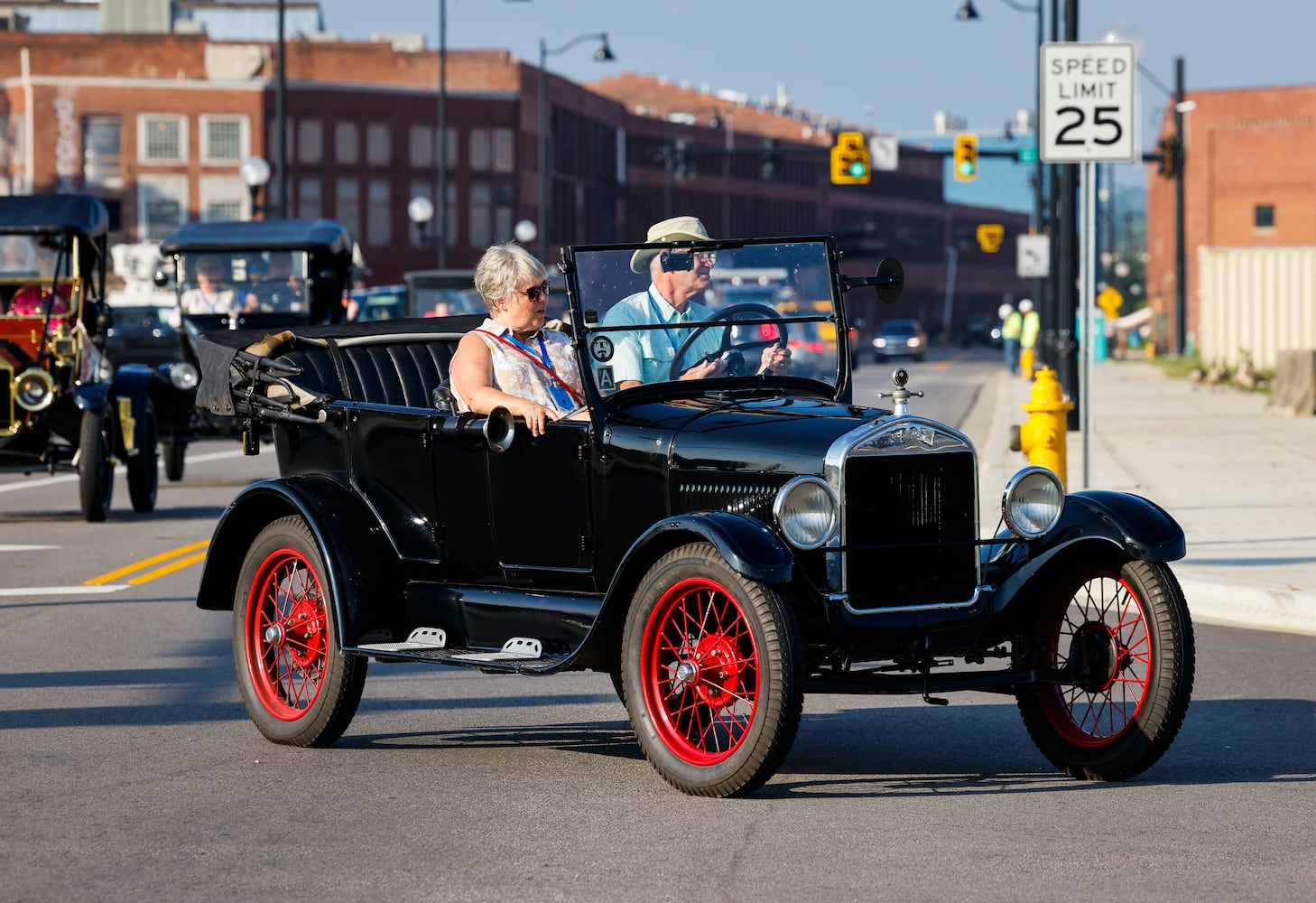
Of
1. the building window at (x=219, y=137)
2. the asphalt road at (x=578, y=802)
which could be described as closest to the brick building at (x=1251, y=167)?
the building window at (x=219, y=137)

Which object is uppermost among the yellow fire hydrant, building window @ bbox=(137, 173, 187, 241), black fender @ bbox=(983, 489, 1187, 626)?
building window @ bbox=(137, 173, 187, 241)

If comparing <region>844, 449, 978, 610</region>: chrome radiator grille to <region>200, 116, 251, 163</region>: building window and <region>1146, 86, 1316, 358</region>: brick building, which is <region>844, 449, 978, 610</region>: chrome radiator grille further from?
<region>200, 116, 251, 163</region>: building window

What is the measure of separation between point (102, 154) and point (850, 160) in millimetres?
51746

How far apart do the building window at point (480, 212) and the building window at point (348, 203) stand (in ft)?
16.7

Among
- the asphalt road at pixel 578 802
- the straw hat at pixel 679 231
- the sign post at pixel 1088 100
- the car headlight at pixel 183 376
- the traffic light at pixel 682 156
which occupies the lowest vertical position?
the asphalt road at pixel 578 802

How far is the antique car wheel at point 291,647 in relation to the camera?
25.5 feet

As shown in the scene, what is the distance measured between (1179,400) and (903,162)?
4691 inches

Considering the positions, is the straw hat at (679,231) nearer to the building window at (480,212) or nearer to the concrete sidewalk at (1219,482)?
the concrete sidewalk at (1219,482)

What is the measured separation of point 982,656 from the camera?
7203 mm

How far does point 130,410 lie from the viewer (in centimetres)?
1766

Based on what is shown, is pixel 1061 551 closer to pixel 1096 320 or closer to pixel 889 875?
pixel 889 875

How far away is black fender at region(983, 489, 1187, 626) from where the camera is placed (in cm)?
704

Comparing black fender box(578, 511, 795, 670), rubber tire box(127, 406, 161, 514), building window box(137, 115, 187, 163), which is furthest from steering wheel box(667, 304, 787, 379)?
building window box(137, 115, 187, 163)

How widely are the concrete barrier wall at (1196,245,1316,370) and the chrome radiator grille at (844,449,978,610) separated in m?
40.2
